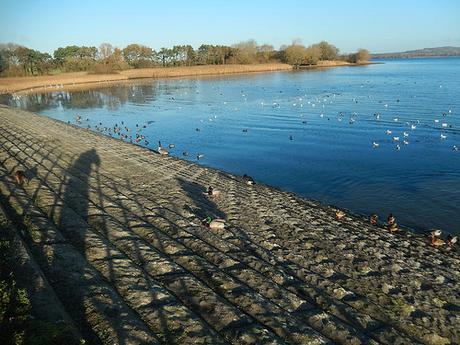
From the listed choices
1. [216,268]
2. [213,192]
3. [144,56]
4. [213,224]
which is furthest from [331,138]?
[144,56]

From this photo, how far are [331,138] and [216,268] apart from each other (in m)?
28.4

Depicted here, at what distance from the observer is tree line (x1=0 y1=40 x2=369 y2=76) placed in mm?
138250

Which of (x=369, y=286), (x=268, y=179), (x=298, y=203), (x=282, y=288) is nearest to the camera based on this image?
(x=282, y=288)

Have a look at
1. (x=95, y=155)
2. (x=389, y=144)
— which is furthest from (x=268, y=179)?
(x=389, y=144)

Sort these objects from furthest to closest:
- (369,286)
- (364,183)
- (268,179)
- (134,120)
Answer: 1. (134,120)
2. (268,179)
3. (364,183)
4. (369,286)

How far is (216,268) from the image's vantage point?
11188 millimetres

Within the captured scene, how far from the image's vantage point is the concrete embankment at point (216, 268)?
8.39 m

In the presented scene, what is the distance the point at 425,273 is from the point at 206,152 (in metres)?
23.1

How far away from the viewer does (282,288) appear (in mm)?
10633

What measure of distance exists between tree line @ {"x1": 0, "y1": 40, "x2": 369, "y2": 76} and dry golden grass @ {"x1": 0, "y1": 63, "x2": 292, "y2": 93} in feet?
37.2

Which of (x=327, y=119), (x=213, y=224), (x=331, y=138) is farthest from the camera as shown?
(x=327, y=119)

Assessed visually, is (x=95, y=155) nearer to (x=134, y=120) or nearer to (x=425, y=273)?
(x=425, y=273)

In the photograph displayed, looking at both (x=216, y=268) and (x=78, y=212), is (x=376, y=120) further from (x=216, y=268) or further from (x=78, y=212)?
(x=78, y=212)

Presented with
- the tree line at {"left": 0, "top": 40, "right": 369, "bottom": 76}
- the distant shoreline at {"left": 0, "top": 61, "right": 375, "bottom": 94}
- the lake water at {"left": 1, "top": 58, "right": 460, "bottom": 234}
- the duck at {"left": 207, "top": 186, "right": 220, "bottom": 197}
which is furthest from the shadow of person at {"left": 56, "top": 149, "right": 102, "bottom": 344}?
the tree line at {"left": 0, "top": 40, "right": 369, "bottom": 76}
